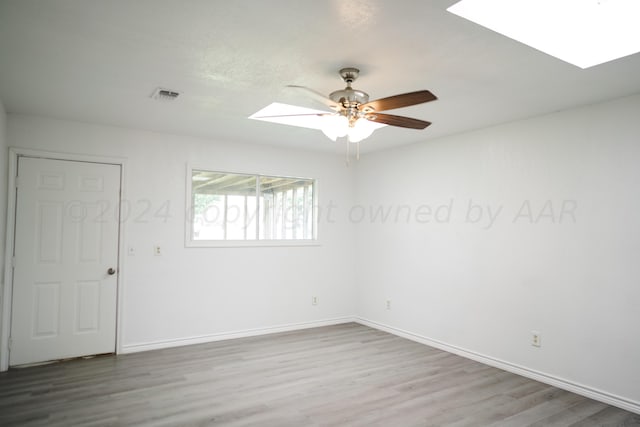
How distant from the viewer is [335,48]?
242cm

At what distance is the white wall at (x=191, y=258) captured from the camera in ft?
14.2

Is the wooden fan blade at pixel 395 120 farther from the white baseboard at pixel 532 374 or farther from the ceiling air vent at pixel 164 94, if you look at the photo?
the white baseboard at pixel 532 374

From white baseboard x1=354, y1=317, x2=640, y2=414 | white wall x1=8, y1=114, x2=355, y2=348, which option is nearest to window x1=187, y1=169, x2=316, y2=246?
white wall x1=8, y1=114, x2=355, y2=348

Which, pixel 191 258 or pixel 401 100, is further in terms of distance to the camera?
pixel 191 258

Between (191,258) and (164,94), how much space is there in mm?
2123

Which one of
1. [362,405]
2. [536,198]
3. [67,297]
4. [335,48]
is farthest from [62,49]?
[536,198]

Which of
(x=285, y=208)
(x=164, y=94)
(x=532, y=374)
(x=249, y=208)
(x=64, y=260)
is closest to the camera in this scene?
(x=164, y=94)

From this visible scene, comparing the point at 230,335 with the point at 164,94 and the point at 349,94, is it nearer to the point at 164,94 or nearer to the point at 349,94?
the point at 164,94

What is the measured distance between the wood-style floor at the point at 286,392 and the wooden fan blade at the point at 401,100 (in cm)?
215

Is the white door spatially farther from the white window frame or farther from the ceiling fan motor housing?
the ceiling fan motor housing

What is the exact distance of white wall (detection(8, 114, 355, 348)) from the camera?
4.33 m

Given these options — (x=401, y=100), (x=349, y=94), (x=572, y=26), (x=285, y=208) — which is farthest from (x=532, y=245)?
(x=285, y=208)

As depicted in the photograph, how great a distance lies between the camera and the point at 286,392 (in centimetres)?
331

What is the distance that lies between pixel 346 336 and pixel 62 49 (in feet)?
13.6
